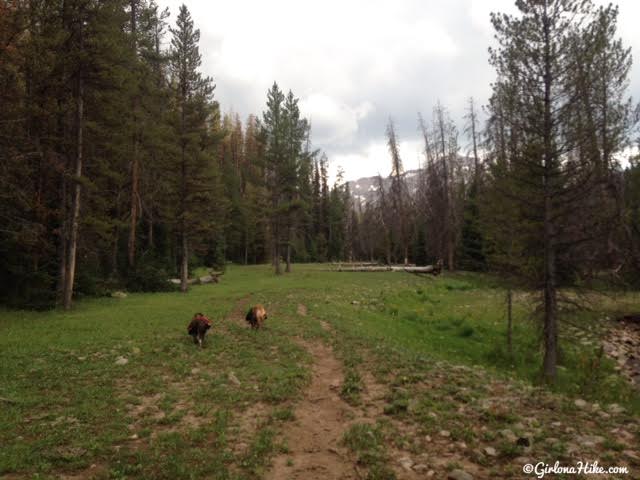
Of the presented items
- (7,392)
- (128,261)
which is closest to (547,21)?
(7,392)

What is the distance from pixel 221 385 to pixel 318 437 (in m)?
3.25

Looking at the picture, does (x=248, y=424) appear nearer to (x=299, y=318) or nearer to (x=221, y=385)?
(x=221, y=385)

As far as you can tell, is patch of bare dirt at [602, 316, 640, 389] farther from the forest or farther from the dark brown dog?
the dark brown dog

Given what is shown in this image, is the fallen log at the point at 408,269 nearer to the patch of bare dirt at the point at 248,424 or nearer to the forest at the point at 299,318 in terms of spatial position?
the forest at the point at 299,318

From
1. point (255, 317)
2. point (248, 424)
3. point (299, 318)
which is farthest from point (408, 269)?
point (248, 424)

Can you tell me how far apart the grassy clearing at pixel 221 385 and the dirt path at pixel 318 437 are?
23 centimetres

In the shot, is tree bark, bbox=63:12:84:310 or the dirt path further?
tree bark, bbox=63:12:84:310

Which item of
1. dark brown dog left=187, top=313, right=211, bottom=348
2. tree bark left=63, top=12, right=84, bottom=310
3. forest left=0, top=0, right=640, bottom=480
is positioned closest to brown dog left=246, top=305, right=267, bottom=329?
forest left=0, top=0, right=640, bottom=480

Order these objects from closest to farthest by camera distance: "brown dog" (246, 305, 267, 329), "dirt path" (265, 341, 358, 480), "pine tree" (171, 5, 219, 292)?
"dirt path" (265, 341, 358, 480), "brown dog" (246, 305, 267, 329), "pine tree" (171, 5, 219, 292)

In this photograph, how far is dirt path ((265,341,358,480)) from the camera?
4977 mm

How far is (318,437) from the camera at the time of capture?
19.8 feet

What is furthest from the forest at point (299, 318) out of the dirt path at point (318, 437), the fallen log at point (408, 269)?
the fallen log at point (408, 269)

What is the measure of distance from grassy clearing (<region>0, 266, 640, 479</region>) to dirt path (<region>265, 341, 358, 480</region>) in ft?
0.76

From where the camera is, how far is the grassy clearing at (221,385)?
5305 millimetres
